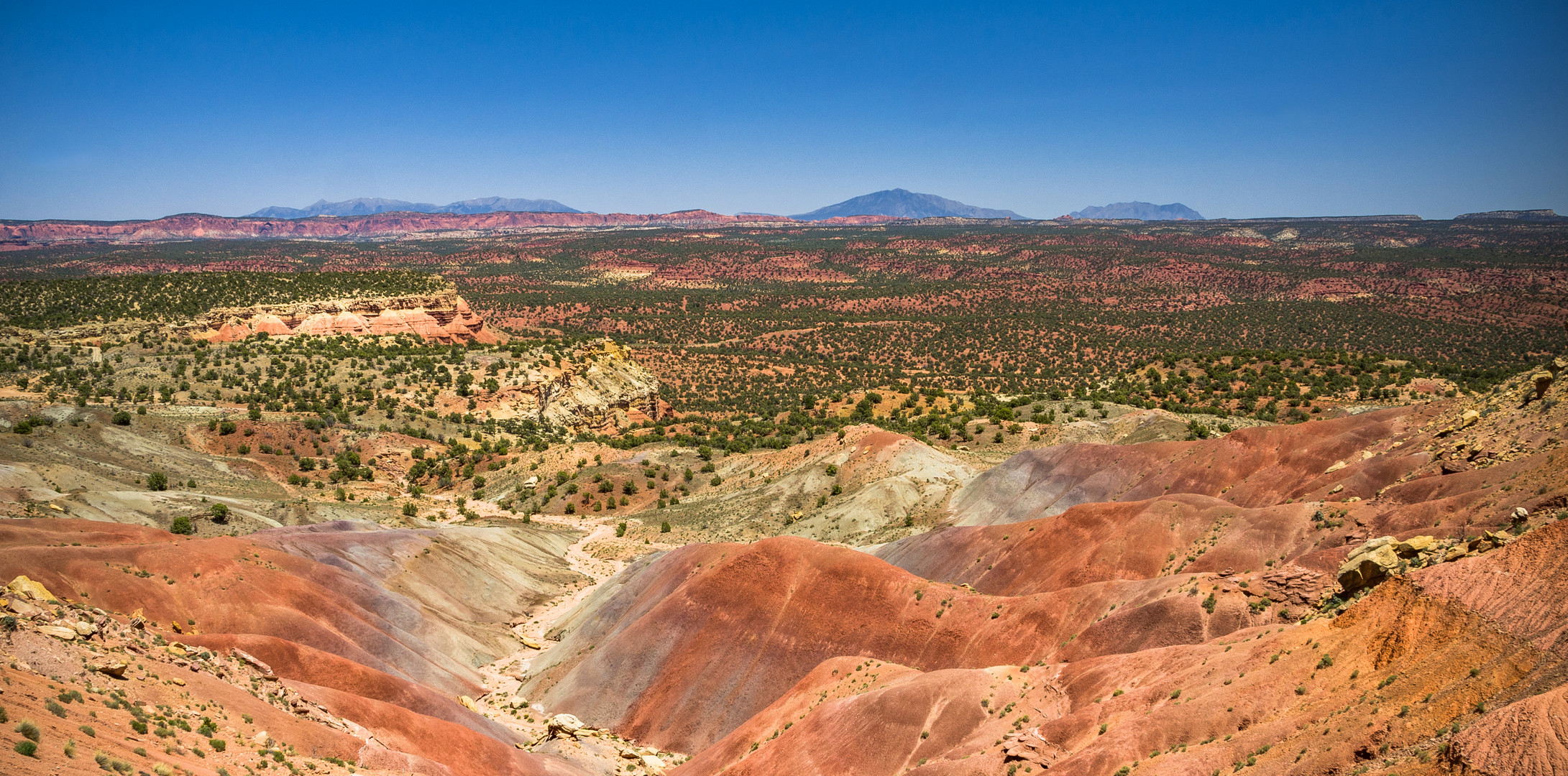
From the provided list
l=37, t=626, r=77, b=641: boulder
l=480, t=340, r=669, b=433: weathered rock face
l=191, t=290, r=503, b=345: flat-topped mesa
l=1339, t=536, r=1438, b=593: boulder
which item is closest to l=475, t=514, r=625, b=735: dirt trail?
l=37, t=626, r=77, b=641: boulder

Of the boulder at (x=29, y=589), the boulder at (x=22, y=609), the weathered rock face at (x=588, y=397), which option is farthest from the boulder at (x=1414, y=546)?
the weathered rock face at (x=588, y=397)

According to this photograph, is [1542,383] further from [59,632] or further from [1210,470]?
[59,632]

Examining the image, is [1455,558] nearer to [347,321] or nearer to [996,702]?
[996,702]

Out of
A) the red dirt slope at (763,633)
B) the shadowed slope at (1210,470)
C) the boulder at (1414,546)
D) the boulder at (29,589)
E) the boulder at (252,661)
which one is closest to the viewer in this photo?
the boulder at (1414,546)

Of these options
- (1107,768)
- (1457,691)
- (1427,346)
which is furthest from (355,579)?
(1427,346)

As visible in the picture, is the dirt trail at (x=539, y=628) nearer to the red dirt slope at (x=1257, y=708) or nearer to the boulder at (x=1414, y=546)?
the red dirt slope at (x=1257, y=708)

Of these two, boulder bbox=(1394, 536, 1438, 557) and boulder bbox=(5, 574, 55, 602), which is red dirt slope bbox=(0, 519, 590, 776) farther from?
boulder bbox=(1394, 536, 1438, 557)

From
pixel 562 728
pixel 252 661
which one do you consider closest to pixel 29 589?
pixel 252 661
